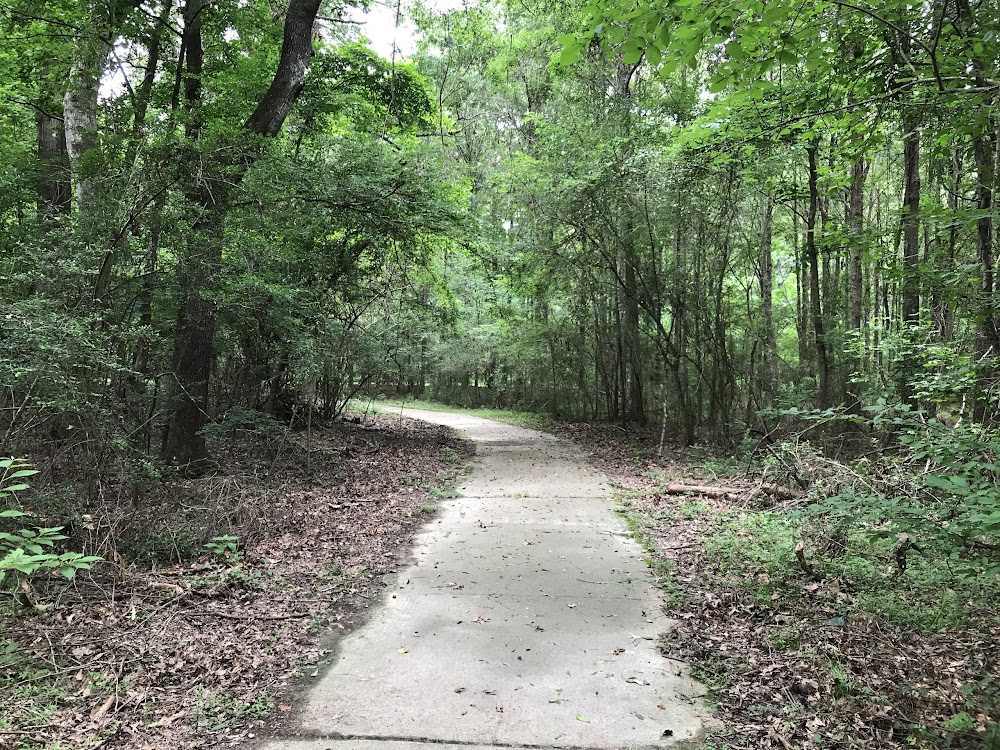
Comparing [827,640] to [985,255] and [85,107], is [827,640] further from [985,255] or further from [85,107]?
[85,107]

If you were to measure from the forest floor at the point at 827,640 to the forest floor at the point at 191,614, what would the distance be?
2.86m

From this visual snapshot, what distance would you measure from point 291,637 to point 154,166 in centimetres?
499

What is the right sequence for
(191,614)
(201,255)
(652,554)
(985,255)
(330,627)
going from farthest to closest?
(201,255) → (652,554) → (985,255) → (330,627) → (191,614)

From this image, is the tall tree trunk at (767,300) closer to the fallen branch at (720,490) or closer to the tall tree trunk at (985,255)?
the fallen branch at (720,490)

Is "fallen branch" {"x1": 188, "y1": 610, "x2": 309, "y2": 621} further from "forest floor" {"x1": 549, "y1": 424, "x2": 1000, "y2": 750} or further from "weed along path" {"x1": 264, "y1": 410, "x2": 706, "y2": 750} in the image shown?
"forest floor" {"x1": 549, "y1": 424, "x2": 1000, "y2": 750}

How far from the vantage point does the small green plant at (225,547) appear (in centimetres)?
546

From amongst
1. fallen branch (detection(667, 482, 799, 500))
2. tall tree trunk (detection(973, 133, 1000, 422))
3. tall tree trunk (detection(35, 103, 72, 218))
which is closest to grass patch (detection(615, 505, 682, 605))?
fallen branch (detection(667, 482, 799, 500))

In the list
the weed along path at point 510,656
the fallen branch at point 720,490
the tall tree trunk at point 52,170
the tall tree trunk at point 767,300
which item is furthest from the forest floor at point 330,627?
the tall tree trunk at point 767,300

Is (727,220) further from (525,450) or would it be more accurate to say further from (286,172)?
(286,172)

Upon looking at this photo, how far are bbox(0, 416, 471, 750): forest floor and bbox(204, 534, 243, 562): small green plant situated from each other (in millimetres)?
14

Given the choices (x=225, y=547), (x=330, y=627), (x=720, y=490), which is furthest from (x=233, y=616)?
(x=720, y=490)

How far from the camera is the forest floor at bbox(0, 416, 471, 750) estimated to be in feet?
10.7

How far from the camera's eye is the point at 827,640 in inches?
155

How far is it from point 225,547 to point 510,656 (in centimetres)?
323
